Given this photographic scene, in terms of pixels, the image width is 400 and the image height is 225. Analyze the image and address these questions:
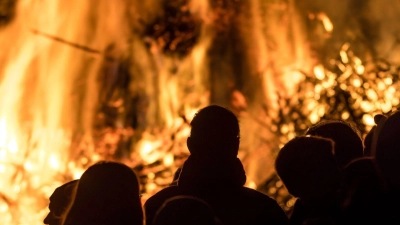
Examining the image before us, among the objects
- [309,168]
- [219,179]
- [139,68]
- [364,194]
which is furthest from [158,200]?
[139,68]

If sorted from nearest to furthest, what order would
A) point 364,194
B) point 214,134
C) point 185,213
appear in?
1. point 185,213
2. point 364,194
3. point 214,134

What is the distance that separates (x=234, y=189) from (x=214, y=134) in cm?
15

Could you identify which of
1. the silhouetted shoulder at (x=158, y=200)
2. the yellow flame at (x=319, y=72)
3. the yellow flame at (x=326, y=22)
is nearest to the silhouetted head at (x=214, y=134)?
the silhouetted shoulder at (x=158, y=200)

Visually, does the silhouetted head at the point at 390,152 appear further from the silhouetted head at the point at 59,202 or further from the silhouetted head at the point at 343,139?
the silhouetted head at the point at 59,202

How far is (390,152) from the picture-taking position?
1.31 m

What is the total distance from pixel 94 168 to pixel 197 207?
0.90 ft

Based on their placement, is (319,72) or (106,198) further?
(319,72)

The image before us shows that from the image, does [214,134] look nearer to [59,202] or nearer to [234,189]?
[234,189]

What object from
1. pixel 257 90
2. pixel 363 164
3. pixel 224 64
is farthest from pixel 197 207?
pixel 224 64

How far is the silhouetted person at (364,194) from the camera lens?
4.29 feet

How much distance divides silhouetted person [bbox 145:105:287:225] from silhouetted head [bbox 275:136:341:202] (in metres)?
0.08

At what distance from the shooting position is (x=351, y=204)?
1.32 meters

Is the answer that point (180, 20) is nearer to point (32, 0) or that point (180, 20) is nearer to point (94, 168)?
point (32, 0)

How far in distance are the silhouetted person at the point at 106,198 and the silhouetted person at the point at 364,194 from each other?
51 cm
